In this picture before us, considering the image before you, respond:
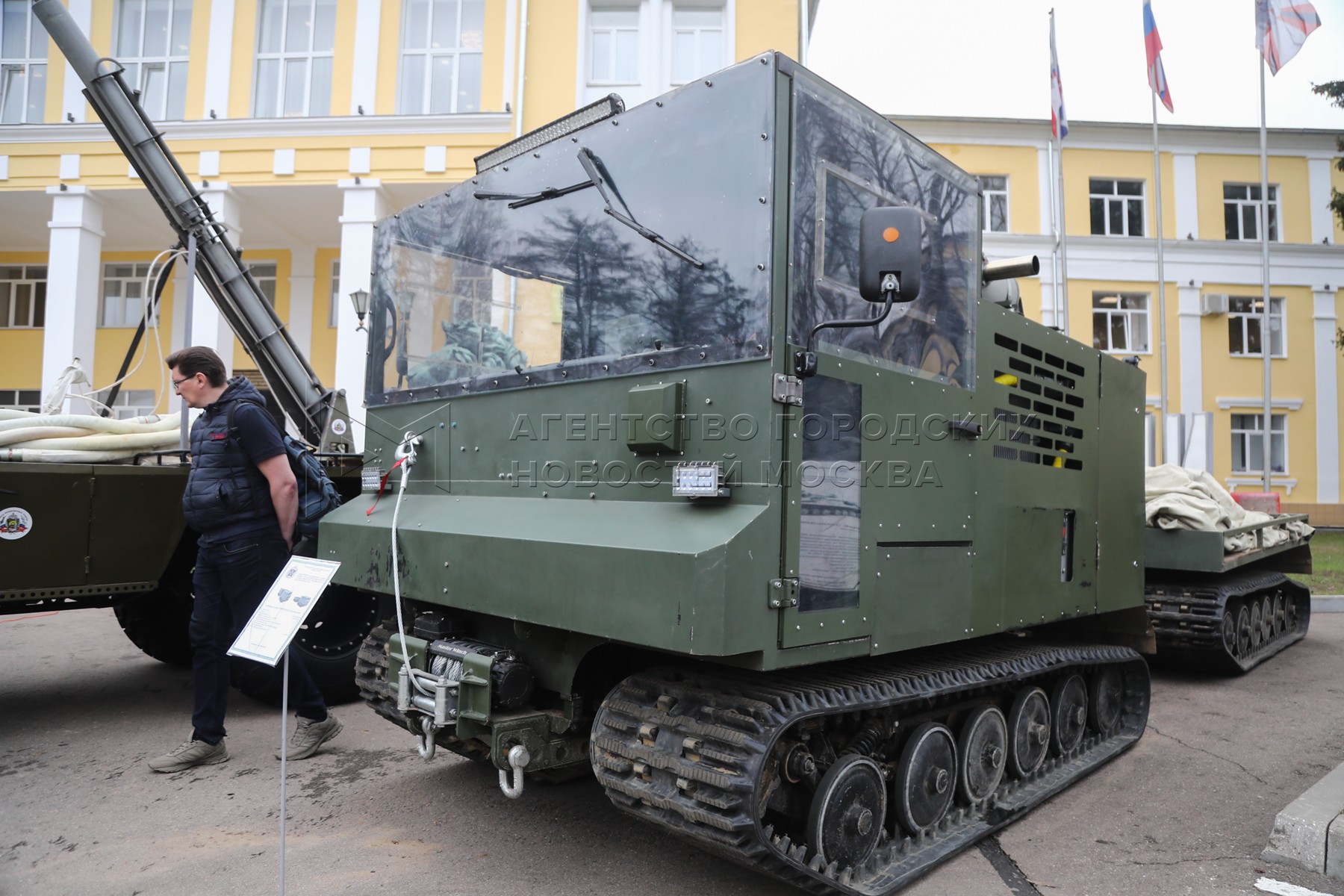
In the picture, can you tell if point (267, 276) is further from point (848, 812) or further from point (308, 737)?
point (848, 812)

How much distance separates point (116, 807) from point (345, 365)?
1124 centimetres

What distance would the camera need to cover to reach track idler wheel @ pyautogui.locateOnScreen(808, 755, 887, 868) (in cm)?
316

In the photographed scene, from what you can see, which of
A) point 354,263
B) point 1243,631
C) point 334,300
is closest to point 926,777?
point 1243,631

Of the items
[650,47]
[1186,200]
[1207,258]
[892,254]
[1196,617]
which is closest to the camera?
[892,254]

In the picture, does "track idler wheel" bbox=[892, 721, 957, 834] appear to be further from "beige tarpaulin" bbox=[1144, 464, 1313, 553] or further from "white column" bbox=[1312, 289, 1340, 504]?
"white column" bbox=[1312, 289, 1340, 504]

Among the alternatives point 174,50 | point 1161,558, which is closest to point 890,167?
point 1161,558

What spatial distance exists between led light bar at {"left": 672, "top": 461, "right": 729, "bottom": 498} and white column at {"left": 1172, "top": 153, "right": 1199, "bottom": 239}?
25446 millimetres

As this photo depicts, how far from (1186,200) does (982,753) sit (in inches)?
964

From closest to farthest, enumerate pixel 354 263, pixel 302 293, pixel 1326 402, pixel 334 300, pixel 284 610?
1. pixel 284 610
2. pixel 354 263
3. pixel 302 293
4. pixel 334 300
5. pixel 1326 402

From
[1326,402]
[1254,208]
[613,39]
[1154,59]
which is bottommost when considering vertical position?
[1326,402]

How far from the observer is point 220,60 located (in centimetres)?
1579

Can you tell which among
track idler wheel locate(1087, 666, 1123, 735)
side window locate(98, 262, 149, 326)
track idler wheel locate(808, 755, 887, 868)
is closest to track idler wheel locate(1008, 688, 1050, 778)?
track idler wheel locate(1087, 666, 1123, 735)

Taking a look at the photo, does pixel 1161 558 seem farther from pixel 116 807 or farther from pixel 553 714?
pixel 116 807

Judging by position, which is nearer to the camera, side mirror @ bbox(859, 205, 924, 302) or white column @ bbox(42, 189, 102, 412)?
side mirror @ bbox(859, 205, 924, 302)
